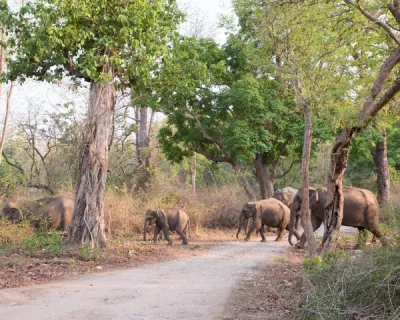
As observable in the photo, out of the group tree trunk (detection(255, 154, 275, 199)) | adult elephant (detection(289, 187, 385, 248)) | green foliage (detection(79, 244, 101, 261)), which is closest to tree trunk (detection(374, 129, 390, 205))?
tree trunk (detection(255, 154, 275, 199))

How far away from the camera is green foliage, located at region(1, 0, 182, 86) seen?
11.2 m

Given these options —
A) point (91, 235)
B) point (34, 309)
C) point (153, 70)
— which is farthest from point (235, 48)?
point (34, 309)

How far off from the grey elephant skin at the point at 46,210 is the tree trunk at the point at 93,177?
184 inches

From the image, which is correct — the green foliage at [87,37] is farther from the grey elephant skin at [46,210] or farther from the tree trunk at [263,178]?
the tree trunk at [263,178]

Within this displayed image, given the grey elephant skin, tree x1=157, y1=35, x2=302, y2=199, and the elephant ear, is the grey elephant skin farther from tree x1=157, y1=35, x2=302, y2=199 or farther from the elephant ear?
the elephant ear

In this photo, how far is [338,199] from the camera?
33.1 feet

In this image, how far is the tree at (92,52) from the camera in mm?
11398

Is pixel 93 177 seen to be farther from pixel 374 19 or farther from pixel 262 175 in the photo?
pixel 262 175

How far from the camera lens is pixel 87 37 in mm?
12148

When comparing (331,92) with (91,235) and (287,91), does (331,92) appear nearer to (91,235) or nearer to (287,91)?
(287,91)

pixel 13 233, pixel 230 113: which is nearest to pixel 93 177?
pixel 13 233

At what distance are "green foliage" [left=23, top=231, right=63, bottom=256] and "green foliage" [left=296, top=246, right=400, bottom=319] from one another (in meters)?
7.04

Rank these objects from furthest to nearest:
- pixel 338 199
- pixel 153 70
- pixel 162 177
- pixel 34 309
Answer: pixel 162 177
pixel 153 70
pixel 338 199
pixel 34 309

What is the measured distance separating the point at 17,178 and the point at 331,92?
1779cm
